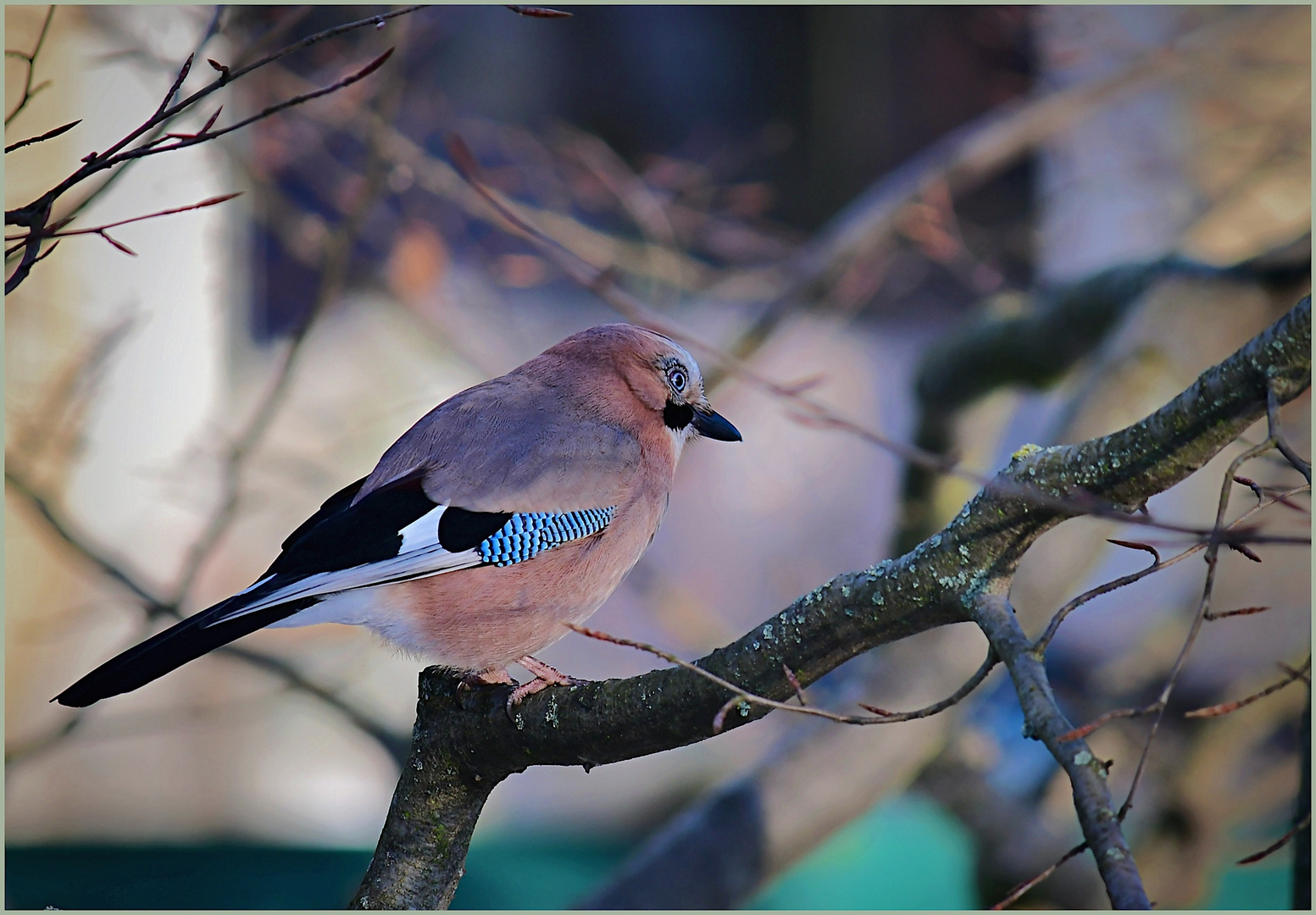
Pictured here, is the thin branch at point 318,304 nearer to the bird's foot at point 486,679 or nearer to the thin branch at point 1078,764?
the bird's foot at point 486,679

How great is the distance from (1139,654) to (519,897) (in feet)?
8.81

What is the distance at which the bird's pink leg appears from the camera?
193cm

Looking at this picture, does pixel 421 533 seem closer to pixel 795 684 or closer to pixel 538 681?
pixel 538 681

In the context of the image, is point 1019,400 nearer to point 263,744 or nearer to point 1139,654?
point 1139,654

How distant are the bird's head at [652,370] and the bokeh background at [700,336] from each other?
0.94 metres

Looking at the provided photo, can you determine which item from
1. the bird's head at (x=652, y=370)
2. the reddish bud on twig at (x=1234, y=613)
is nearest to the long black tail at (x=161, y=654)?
the bird's head at (x=652, y=370)

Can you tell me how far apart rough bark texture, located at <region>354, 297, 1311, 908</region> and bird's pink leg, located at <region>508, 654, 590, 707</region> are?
32 mm

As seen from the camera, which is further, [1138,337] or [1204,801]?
[1204,801]

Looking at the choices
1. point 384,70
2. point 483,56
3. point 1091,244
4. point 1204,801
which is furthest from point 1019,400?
point 483,56

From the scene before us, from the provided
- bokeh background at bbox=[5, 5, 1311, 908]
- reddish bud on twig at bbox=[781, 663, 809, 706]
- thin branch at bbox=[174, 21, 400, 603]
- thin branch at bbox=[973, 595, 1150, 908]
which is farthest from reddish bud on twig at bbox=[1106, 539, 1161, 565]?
thin branch at bbox=[174, 21, 400, 603]

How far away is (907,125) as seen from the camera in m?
6.08

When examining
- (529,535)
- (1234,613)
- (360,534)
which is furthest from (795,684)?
(360,534)

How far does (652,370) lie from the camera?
246 centimetres

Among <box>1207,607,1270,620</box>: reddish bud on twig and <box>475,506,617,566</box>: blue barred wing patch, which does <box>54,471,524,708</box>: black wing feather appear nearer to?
<box>475,506,617,566</box>: blue barred wing patch
